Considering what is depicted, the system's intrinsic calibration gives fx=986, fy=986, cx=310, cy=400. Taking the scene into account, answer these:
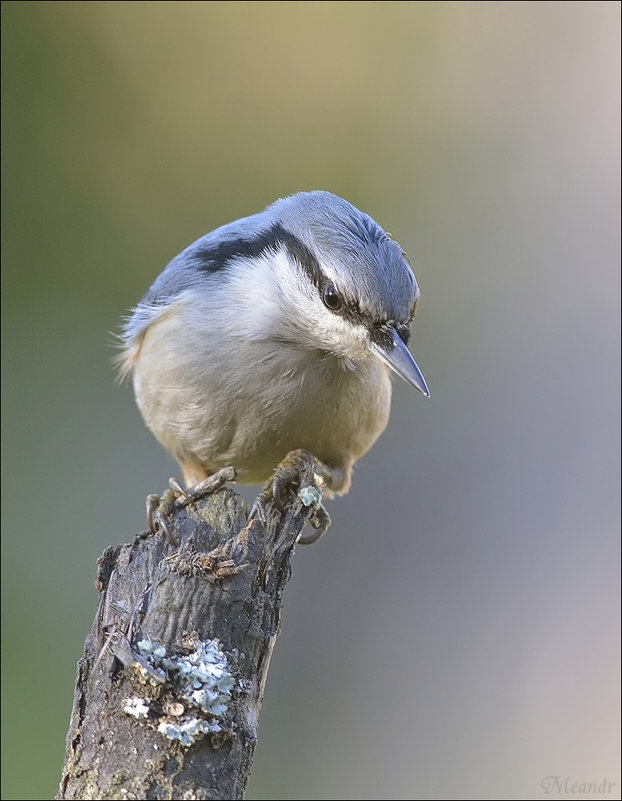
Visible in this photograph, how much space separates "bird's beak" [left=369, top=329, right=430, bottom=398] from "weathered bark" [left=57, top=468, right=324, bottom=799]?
23.7 inches

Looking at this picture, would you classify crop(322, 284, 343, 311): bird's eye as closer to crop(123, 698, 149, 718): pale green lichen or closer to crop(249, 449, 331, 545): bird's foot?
crop(249, 449, 331, 545): bird's foot

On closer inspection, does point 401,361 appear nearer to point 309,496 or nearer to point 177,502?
point 309,496

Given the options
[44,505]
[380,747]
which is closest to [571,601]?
[380,747]

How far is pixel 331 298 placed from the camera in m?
2.54

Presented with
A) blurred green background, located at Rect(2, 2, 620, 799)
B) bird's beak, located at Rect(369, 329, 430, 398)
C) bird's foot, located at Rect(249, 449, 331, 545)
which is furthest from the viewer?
blurred green background, located at Rect(2, 2, 620, 799)

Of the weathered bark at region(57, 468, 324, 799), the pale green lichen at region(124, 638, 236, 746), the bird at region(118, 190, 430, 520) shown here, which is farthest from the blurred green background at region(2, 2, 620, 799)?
Result: the pale green lichen at region(124, 638, 236, 746)

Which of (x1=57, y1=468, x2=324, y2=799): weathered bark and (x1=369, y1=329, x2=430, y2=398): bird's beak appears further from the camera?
(x1=369, y1=329, x2=430, y2=398): bird's beak

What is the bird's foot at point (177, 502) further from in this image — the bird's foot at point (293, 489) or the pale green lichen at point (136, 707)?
the pale green lichen at point (136, 707)

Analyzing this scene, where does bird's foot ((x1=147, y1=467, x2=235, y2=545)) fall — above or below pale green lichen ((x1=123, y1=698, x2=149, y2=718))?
above

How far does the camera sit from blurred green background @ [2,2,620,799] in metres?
4.59

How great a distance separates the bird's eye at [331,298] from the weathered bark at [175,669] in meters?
0.74

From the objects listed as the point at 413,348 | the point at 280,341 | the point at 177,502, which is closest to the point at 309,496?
the point at 177,502

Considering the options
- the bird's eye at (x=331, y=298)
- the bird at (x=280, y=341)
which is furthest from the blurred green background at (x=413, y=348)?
the bird's eye at (x=331, y=298)

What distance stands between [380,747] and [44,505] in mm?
2248
